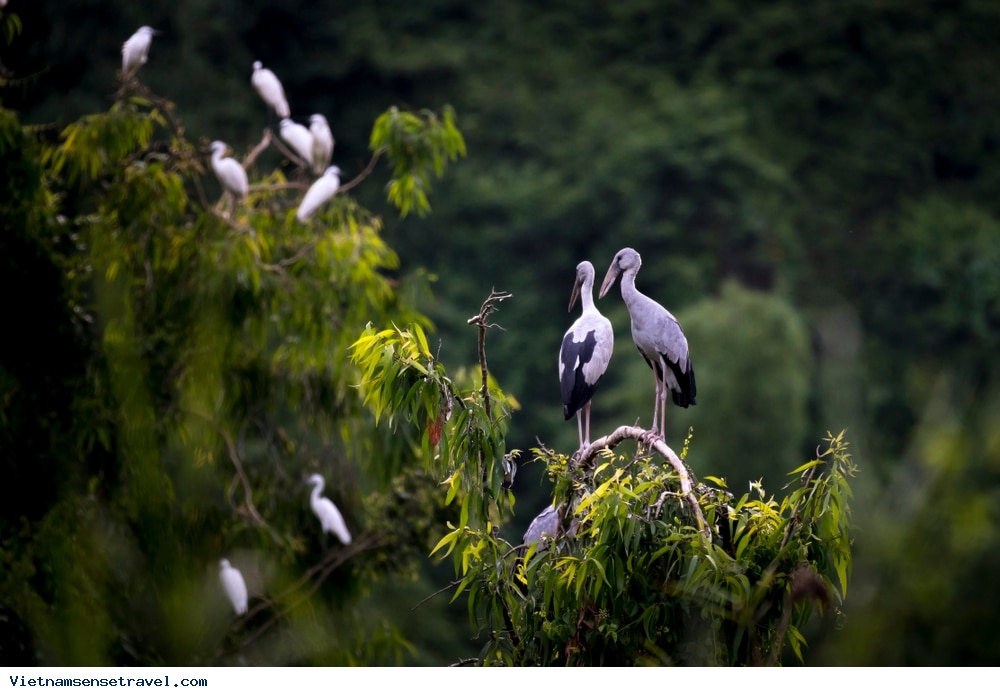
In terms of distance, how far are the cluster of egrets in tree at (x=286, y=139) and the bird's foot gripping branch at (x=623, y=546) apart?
8.71ft

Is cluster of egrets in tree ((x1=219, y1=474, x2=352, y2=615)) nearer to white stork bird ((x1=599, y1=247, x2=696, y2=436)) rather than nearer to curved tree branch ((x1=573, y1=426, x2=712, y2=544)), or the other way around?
white stork bird ((x1=599, y1=247, x2=696, y2=436))

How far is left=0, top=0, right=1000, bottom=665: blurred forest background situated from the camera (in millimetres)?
11391

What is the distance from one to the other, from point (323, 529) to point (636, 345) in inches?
94.5

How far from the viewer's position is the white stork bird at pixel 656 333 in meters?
3.19

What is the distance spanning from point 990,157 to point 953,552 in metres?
17.3

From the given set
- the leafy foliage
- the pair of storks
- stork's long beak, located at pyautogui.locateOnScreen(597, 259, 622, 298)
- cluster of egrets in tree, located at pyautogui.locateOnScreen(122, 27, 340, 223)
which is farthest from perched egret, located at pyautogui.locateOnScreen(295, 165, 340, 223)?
stork's long beak, located at pyautogui.locateOnScreen(597, 259, 622, 298)

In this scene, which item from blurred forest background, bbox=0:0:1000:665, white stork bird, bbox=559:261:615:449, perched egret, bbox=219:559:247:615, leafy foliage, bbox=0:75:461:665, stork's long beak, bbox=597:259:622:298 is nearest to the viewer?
stork's long beak, bbox=597:259:622:298

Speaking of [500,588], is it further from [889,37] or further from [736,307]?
[889,37]

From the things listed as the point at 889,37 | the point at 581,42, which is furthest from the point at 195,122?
the point at 889,37

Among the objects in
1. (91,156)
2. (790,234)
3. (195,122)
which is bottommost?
(790,234)

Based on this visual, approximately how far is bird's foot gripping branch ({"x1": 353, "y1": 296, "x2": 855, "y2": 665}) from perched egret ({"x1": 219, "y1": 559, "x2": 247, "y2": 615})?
2.22 m

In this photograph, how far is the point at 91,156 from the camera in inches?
199

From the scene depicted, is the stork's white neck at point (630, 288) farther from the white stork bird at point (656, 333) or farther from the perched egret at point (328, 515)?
the perched egret at point (328, 515)

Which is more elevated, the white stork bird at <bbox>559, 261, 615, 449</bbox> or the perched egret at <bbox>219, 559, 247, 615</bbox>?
the white stork bird at <bbox>559, 261, 615, 449</bbox>
